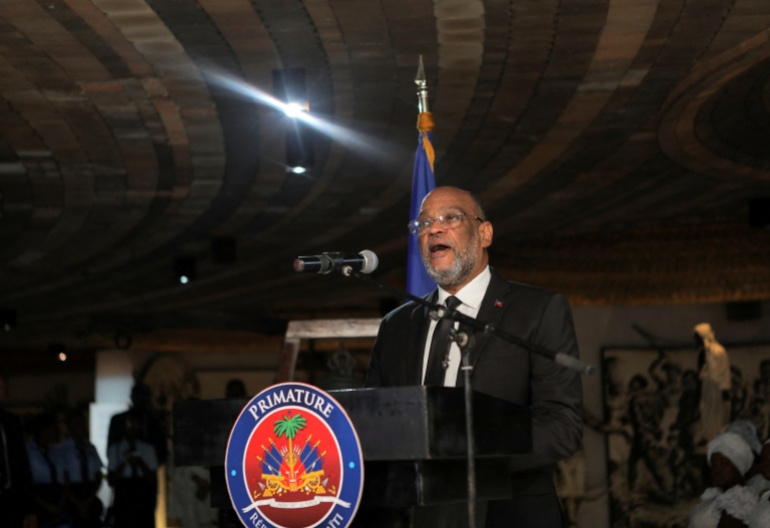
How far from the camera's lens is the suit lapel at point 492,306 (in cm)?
285

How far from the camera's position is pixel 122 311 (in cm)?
1429

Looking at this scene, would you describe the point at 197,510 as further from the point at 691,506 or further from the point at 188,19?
the point at 188,19

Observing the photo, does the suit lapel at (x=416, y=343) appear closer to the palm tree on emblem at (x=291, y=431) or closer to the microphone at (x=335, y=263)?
the microphone at (x=335, y=263)

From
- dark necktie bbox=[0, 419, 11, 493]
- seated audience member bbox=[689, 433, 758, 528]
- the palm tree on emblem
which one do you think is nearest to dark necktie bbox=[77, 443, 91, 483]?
dark necktie bbox=[0, 419, 11, 493]

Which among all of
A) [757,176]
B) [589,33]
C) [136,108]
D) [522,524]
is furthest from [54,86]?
[757,176]

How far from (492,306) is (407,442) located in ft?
2.20

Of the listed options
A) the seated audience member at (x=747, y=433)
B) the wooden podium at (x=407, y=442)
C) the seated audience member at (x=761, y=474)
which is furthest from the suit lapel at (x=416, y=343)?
the seated audience member at (x=747, y=433)

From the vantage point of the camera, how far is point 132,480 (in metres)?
10.8

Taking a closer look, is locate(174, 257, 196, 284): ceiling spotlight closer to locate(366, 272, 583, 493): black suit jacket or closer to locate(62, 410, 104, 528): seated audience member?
locate(62, 410, 104, 528): seated audience member

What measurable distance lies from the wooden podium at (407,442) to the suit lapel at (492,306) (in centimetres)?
25

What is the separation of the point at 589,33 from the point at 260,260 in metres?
6.34

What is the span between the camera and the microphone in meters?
2.68

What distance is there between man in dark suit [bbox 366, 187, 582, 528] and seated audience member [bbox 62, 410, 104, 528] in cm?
805

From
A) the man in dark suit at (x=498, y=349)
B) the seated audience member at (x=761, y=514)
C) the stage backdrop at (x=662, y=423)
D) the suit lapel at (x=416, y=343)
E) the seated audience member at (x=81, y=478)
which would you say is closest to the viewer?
the man in dark suit at (x=498, y=349)
